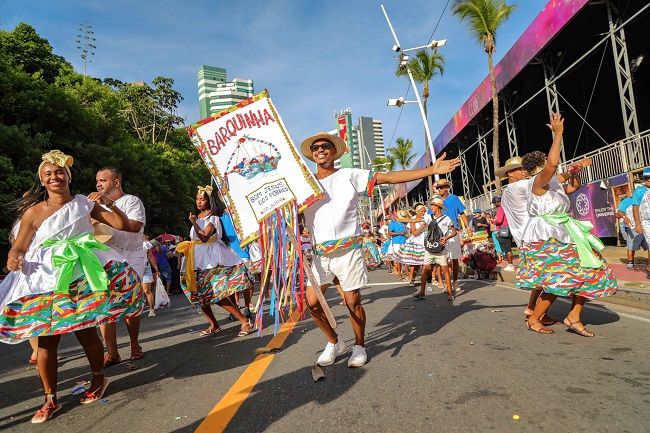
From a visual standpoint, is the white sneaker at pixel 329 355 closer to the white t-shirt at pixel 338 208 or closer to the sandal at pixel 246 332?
the white t-shirt at pixel 338 208

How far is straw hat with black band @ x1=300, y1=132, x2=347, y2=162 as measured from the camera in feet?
12.3

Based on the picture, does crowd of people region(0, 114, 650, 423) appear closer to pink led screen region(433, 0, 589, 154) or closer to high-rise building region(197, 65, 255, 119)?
pink led screen region(433, 0, 589, 154)

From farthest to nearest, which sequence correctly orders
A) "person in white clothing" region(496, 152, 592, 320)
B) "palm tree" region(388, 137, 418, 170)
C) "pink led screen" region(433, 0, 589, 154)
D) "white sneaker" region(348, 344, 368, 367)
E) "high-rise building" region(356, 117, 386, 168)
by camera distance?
"high-rise building" region(356, 117, 386, 168) < "palm tree" region(388, 137, 418, 170) < "pink led screen" region(433, 0, 589, 154) < "person in white clothing" region(496, 152, 592, 320) < "white sneaker" region(348, 344, 368, 367)

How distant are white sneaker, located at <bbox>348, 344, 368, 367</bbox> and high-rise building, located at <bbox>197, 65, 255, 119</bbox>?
145m

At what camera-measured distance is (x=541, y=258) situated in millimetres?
4316

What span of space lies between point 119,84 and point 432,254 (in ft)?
131

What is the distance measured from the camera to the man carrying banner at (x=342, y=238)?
354 centimetres

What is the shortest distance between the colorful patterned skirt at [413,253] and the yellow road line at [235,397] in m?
5.36

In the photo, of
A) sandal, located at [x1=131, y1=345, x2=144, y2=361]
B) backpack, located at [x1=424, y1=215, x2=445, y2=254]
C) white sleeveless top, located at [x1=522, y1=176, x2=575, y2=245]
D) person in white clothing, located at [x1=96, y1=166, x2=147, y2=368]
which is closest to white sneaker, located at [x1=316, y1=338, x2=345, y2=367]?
person in white clothing, located at [x1=96, y1=166, x2=147, y2=368]

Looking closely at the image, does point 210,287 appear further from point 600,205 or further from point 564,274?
point 600,205

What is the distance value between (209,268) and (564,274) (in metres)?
3.72

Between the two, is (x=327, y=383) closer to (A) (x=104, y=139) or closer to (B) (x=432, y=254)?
(B) (x=432, y=254)

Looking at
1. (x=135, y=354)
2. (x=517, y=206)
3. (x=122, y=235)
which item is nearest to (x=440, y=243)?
(x=517, y=206)

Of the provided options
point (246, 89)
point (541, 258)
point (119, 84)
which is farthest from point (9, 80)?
point (246, 89)
